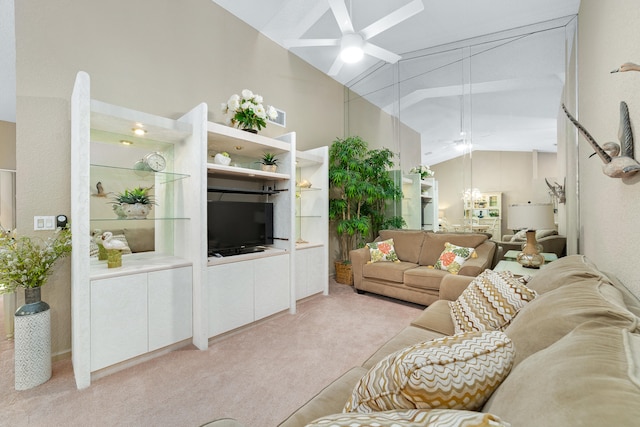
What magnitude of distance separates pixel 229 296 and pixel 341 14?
2.89 meters

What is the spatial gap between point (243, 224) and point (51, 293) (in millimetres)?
1630

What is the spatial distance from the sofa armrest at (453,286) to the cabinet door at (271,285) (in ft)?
5.46

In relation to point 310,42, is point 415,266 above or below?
below

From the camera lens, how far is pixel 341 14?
2514 millimetres

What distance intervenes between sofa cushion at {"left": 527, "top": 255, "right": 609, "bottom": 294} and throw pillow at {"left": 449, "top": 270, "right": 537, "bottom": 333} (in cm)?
8

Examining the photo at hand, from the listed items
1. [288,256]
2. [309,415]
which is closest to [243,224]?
[288,256]

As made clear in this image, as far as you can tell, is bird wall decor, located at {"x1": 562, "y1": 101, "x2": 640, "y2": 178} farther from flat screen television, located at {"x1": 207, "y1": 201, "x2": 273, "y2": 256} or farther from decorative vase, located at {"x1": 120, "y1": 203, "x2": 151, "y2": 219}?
decorative vase, located at {"x1": 120, "y1": 203, "x2": 151, "y2": 219}

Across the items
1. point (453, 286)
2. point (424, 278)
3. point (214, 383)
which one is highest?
point (453, 286)

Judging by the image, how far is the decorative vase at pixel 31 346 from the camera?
5.79 feet

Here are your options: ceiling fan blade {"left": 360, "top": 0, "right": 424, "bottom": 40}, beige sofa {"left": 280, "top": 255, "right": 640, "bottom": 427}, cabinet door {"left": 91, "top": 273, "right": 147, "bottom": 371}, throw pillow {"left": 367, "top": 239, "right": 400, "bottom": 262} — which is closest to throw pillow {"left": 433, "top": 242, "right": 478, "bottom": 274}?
throw pillow {"left": 367, "top": 239, "right": 400, "bottom": 262}

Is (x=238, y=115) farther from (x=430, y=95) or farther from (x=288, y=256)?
(x=430, y=95)

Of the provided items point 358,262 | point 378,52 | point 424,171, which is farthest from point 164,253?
point 424,171

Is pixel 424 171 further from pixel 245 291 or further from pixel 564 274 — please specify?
pixel 245 291

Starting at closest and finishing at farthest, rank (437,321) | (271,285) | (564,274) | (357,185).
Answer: (564,274) < (437,321) < (271,285) < (357,185)
